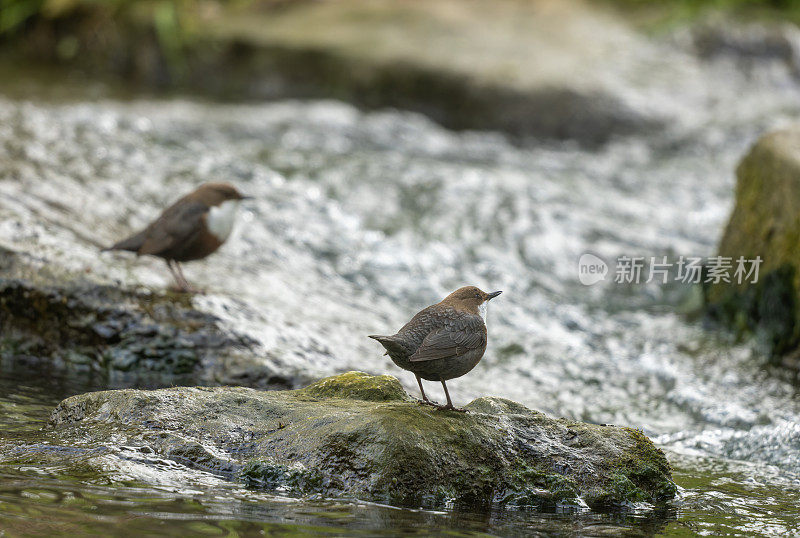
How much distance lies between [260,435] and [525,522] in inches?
42.3

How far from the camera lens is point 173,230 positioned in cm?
531

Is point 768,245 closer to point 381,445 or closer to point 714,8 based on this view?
point 381,445

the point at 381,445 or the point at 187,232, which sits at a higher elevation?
the point at 187,232

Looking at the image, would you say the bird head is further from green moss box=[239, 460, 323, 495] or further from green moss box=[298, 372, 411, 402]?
green moss box=[239, 460, 323, 495]

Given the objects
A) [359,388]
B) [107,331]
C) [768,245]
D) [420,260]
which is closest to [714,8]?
[768,245]

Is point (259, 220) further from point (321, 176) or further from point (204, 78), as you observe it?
point (204, 78)

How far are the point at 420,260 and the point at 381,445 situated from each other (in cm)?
425

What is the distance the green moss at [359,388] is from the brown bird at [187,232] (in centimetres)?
155

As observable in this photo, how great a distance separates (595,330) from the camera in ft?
21.9

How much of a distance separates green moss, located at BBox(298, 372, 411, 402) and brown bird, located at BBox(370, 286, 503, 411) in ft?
1.04

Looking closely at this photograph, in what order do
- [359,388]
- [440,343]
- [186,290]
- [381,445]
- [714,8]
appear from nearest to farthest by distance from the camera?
[381,445] → [440,343] → [359,388] → [186,290] → [714,8]

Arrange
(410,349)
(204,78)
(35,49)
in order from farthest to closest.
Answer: (35,49) → (204,78) → (410,349)

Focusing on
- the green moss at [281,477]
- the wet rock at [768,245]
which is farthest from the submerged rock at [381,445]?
the wet rock at [768,245]

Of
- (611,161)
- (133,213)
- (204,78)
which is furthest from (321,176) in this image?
(204,78)
